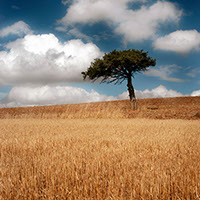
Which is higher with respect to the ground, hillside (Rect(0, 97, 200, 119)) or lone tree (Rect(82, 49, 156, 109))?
lone tree (Rect(82, 49, 156, 109))

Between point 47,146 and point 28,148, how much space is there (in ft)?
1.29

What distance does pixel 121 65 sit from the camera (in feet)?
71.1

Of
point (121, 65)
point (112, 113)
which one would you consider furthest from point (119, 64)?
point (112, 113)

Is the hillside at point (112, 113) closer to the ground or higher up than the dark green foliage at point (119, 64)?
closer to the ground

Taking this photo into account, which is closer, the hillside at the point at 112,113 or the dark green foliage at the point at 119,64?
the hillside at the point at 112,113

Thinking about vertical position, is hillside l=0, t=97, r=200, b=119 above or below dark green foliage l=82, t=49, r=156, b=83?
below

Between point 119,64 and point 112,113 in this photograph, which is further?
point 119,64

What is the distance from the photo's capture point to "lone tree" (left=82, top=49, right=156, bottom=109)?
21.0 m

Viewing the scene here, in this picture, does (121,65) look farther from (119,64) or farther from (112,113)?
(112,113)

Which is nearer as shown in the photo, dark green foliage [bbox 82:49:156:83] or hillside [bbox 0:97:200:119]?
hillside [bbox 0:97:200:119]

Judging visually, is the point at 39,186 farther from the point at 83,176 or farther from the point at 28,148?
the point at 28,148

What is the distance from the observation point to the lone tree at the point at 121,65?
825 inches

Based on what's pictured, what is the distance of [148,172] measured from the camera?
6.92 feet

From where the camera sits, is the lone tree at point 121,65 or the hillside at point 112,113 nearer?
the hillside at point 112,113
